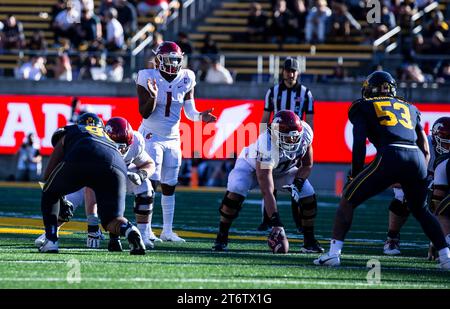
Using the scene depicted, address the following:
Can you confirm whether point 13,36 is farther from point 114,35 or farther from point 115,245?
point 115,245

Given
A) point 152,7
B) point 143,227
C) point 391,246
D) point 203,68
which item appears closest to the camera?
point 143,227

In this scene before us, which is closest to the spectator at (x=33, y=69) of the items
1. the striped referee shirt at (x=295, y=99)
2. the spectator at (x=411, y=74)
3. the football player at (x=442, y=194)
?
the spectator at (x=411, y=74)

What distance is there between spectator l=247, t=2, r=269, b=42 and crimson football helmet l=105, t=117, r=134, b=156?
13.4m

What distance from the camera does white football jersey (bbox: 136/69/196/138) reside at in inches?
439

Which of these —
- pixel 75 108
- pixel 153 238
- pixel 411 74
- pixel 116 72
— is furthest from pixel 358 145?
pixel 116 72

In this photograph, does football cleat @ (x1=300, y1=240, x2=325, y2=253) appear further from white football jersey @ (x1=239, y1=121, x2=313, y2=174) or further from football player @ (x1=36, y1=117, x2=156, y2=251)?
football player @ (x1=36, y1=117, x2=156, y2=251)

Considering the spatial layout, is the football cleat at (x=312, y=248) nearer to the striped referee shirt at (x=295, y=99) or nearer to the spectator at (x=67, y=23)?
the striped referee shirt at (x=295, y=99)

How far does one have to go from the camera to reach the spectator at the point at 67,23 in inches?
910

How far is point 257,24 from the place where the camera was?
23172 millimetres

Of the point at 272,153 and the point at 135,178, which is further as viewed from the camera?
the point at 272,153

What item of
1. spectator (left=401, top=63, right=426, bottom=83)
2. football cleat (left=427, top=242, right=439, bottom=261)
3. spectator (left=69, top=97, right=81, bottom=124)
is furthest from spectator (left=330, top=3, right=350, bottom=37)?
football cleat (left=427, top=242, right=439, bottom=261)

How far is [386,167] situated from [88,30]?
1472 centimetres

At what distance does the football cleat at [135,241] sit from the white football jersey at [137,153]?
1.18 metres

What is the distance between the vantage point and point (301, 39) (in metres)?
23.0
